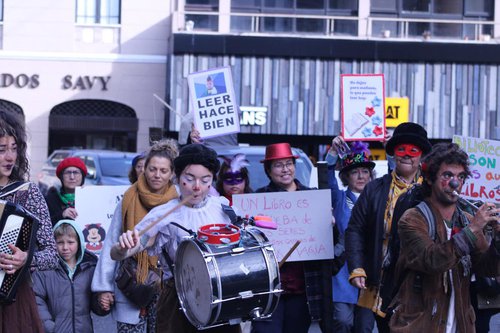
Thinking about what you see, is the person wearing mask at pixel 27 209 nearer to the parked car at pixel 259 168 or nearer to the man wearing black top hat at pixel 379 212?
the man wearing black top hat at pixel 379 212

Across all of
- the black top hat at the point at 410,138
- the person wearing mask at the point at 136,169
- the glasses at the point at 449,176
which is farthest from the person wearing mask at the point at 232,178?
the glasses at the point at 449,176

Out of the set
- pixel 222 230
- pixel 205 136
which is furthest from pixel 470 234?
pixel 205 136

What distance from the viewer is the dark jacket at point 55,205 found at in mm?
8469

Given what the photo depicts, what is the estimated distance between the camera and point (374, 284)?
603cm

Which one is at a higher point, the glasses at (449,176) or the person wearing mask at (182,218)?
the glasses at (449,176)

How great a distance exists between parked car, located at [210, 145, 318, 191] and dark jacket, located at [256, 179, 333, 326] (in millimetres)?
4862

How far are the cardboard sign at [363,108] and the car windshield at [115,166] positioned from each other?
6784mm

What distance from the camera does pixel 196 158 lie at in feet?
16.6

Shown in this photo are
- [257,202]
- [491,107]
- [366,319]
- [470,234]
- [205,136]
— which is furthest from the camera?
[491,107]

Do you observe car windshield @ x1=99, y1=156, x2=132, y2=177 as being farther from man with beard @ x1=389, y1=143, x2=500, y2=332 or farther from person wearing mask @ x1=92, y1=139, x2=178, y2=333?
man with beard @ x1=389, y1=143, x2=500, y2=332

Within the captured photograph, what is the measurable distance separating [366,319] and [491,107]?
60.9 feet

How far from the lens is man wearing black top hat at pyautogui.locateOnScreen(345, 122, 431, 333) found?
19.6 feet

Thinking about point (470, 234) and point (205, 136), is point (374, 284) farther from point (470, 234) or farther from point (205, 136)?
point (205, 136)

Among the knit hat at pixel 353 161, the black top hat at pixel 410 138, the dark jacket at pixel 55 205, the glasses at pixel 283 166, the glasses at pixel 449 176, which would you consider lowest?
the dark jacket at pixel 55 205
